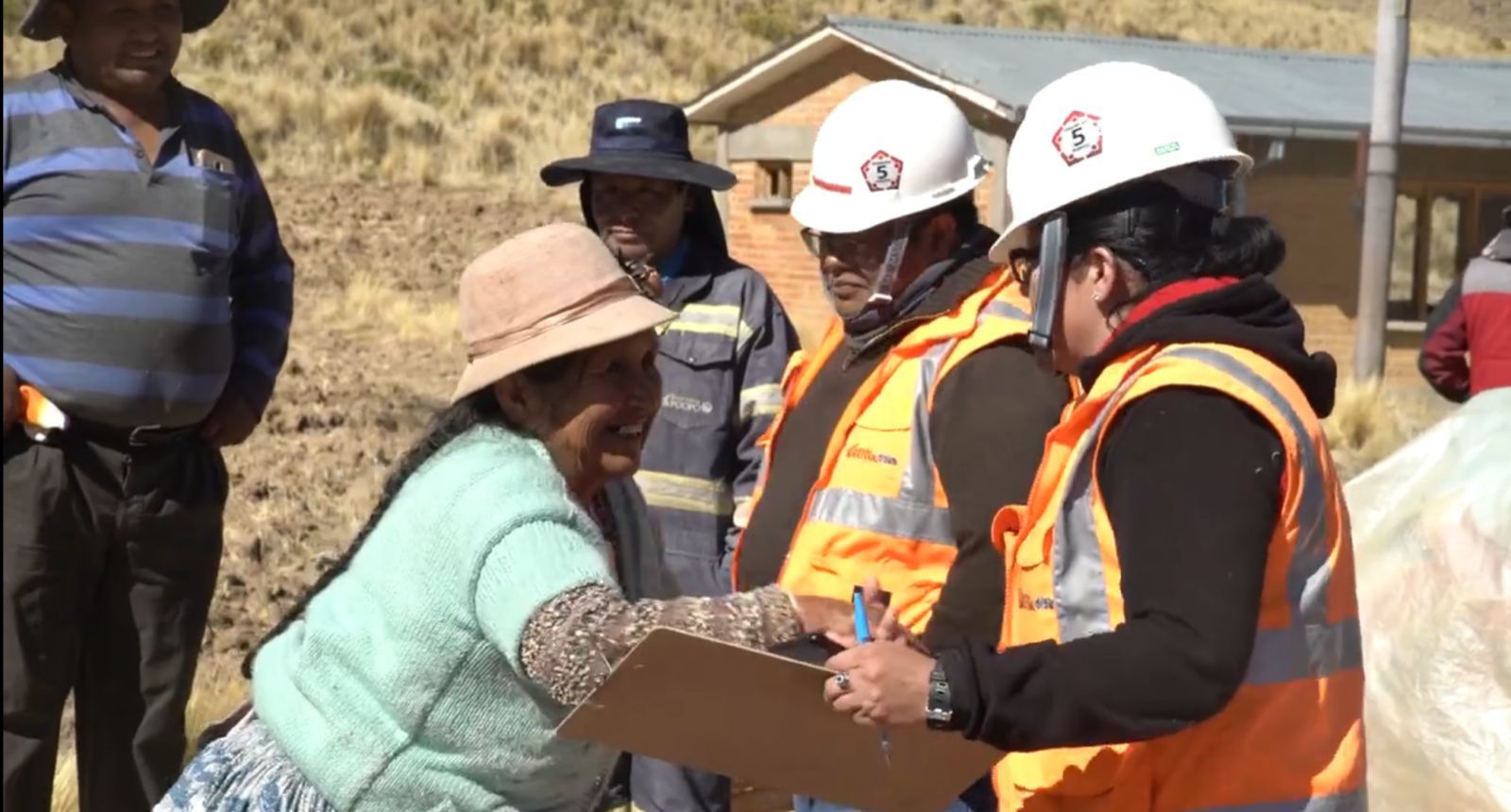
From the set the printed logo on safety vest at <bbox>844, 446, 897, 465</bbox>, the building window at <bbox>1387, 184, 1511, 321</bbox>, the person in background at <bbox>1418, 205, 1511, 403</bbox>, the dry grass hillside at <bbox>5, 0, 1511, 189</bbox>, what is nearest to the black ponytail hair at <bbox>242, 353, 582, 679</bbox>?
the printed logo on safety vest at <bbox>844, 446, 897, 465</bbox>

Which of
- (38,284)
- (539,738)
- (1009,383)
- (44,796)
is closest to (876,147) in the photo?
(1009,383)

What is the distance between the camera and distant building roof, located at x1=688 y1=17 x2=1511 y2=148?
62.0 ft

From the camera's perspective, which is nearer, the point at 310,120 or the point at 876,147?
the point at 876,147

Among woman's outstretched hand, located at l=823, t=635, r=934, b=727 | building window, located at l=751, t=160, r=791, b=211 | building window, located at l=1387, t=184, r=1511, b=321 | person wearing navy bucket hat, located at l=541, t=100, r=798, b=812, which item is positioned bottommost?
building window, located at l=1387, t=184, r=1511, b=321

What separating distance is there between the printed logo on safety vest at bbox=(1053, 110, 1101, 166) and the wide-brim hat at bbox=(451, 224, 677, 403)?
0.64 m

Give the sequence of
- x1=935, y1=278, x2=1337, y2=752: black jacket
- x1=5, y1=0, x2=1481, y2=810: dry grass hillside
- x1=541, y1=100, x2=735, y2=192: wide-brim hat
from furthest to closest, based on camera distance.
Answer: x1=5, y1=0, x2=1481, y2=810: dry grass hillside → x1=541, y1=100, x2=735, y2=192: wide-brim hat → x1=935, y1=278, x2=1337, y2=752: black jacket

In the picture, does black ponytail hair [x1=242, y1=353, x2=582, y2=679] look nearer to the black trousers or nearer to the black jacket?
the black jacket

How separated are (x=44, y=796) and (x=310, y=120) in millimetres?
28538

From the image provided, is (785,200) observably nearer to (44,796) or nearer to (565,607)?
(44,796)

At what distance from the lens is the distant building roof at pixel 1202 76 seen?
18.9 meters

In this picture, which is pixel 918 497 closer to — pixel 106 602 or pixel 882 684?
pixel 882 684

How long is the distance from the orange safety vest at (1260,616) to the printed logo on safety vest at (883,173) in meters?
1.27

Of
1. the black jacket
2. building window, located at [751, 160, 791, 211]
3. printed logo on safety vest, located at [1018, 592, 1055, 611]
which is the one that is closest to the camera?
the black jacket

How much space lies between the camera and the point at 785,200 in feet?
70.8
